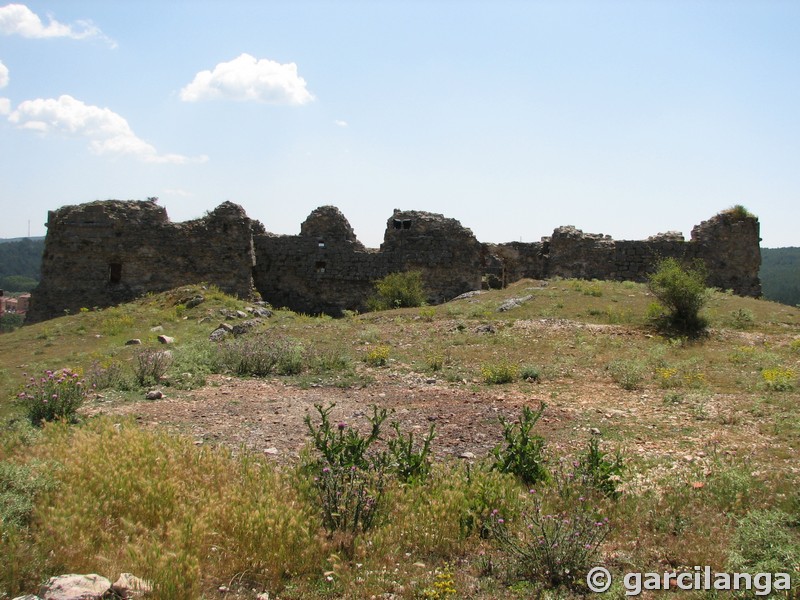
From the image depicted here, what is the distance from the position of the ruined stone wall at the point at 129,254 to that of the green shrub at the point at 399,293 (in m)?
4.40

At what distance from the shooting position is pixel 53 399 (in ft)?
21.7

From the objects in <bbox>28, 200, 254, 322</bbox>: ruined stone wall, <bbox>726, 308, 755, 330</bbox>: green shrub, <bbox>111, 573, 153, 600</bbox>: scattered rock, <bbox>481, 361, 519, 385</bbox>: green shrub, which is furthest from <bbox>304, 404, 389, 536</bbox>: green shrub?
<bbox>28, 200, 254, 322</bbox>: ruined stone wall

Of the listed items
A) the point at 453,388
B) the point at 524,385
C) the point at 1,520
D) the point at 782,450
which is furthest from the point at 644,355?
the point at 1,520

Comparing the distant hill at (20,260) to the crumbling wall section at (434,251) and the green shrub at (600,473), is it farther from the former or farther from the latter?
the green shrub at (600,473)

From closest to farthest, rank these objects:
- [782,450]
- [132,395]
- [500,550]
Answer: [500,550], [782,450], [132,395]

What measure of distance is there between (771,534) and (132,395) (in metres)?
6.96

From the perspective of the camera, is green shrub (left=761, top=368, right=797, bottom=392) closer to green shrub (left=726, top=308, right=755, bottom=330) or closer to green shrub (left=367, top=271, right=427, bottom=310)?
green shrub (left=726, top=308, right=755, bottom=330)

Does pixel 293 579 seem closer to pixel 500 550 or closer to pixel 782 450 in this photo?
pixel 500 550

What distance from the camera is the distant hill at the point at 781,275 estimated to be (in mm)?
47375

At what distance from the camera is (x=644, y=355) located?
10.6 meters

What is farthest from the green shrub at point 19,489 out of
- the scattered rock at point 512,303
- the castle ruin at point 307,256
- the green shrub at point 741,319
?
the castle ruin at point 307,256

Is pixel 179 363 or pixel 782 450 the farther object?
pixel 179 363

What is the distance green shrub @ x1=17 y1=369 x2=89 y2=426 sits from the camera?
652 centimetres

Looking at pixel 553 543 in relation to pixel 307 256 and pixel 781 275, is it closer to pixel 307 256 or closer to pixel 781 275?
pixel 307 256
